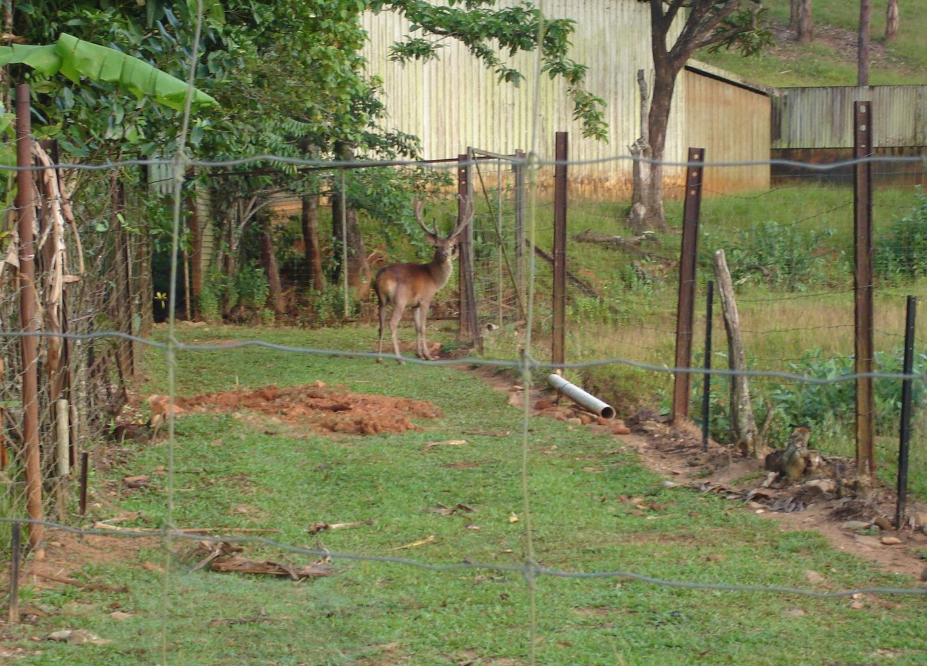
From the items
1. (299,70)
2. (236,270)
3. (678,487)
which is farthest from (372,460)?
(236,270)

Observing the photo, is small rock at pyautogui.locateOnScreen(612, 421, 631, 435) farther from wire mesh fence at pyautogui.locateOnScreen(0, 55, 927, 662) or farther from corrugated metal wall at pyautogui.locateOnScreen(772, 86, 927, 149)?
corrugated metal wall at pyautogui.locateOnScreen(772, 86, 927, 149)

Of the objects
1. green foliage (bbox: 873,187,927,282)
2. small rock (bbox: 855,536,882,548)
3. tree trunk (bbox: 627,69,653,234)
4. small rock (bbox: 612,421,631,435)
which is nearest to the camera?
small rock (bbox: 855,536,882,548)

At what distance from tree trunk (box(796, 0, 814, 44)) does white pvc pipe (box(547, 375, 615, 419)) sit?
28161 mm

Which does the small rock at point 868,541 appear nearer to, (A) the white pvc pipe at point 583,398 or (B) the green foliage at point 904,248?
(A) the white pvc pipe at point 583,398

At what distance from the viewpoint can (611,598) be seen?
468 centimetres

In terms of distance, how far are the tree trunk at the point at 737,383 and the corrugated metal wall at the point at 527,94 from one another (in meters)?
12.1

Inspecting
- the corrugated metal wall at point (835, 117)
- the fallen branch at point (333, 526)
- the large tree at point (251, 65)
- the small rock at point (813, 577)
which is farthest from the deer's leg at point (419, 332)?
the corrugated metal wall at point (835, 117)

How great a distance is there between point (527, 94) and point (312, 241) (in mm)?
6806

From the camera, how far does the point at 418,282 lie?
12383 millimetres

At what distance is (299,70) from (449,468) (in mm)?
5166

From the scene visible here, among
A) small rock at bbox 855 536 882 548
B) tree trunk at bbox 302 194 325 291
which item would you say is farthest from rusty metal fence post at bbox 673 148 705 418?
tree trunk at bbox 302 194 325 291

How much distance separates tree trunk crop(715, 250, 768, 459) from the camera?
23.2 feet

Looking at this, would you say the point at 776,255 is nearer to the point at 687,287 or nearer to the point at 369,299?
the point at 369,299

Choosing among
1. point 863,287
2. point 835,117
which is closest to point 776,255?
point 863,287
